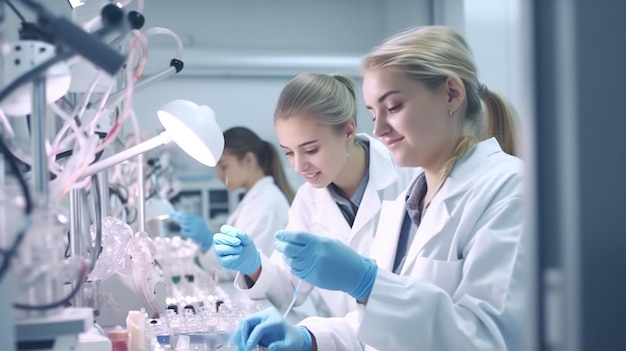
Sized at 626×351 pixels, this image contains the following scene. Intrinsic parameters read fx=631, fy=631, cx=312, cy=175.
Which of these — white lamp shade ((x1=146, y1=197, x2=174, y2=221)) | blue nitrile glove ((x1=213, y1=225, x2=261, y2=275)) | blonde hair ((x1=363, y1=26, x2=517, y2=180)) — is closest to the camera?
blonde hair ((x1=363, y1=26, x2=517, y2=180))

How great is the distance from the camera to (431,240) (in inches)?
55.6

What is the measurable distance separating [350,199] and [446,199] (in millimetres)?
725

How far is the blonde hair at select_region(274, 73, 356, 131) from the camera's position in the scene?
1.91 metres

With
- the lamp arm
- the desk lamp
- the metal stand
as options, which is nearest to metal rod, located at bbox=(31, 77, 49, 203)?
the metal stand

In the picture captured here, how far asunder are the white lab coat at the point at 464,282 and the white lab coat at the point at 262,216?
1.66m

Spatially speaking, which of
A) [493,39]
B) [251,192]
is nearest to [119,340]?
[251,192]

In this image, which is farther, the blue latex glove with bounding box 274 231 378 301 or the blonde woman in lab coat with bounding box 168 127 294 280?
the blonde woman in lab coat with bounding box 168 127 294 280

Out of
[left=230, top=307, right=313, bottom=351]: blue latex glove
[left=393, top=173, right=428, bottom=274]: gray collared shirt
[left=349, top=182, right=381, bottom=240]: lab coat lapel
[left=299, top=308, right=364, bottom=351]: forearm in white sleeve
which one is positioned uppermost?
[left=393, top=173, right=428, bottom=274]: gray collared shirt

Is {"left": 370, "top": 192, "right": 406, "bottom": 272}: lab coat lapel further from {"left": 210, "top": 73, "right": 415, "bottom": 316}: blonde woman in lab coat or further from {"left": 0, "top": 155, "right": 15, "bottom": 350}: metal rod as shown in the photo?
{"left": 0, "top": 155, "right": 15, "bottom": 350}: metal rod

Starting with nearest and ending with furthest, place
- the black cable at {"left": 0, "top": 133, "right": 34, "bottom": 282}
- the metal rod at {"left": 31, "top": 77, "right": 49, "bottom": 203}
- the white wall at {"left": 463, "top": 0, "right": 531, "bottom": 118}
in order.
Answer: the black cable at {"left": 0, "top": 133, "right": 34, "bottom": 282} → the metal rod at {"left": 31, "top": 77, "right": 49, "bottom": 203} → the white wall at {"left": 463, "top": 0, "right": 531, "bottom": 118}

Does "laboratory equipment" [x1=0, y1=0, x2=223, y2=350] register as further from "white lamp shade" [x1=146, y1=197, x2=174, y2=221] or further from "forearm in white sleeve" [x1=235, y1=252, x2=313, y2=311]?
"white lamp shade" [x1=146, y1=197, x2=174, y2=221]

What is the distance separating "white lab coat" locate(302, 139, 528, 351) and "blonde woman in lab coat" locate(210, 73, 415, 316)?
56 cm

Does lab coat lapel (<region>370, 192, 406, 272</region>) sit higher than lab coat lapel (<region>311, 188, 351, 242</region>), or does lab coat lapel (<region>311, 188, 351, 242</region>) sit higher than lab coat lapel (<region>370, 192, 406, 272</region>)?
lab coat lapel (<region>370, 192, 406, 272</region>)

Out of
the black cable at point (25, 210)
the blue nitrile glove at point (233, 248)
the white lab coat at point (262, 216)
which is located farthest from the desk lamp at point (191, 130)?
the white lab coat at point (262, 216)
